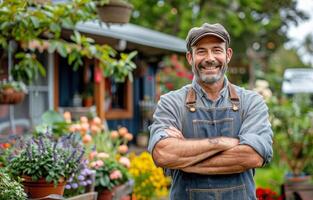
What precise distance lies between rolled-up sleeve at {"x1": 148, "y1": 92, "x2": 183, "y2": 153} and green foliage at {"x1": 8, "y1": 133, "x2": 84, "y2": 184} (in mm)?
1279

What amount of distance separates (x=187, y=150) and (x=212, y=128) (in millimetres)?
210

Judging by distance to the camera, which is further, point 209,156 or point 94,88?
point 94,88

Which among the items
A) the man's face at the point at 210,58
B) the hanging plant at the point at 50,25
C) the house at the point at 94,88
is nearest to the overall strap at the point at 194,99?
the man's face at the point at 210,58

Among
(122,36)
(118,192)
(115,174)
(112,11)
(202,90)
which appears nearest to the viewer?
(202,90)

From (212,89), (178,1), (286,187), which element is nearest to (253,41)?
(178,1)

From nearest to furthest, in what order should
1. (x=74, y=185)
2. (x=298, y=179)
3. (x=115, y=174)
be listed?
(x=74, y=185)
(x=115, y=174)
(x=298, y=179)

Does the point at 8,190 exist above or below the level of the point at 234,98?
below

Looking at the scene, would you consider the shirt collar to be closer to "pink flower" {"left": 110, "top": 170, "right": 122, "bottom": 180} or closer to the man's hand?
the man's hand

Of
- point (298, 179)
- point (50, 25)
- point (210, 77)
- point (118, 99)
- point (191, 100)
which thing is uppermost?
point (50, 25)

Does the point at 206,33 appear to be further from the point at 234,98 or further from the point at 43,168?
the point at 43,168

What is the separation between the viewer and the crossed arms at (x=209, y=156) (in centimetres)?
214

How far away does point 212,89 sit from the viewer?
2.33 m

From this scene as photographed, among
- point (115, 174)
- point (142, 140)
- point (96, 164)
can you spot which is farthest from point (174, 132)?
point (142, 140)

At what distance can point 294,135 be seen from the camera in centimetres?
608
